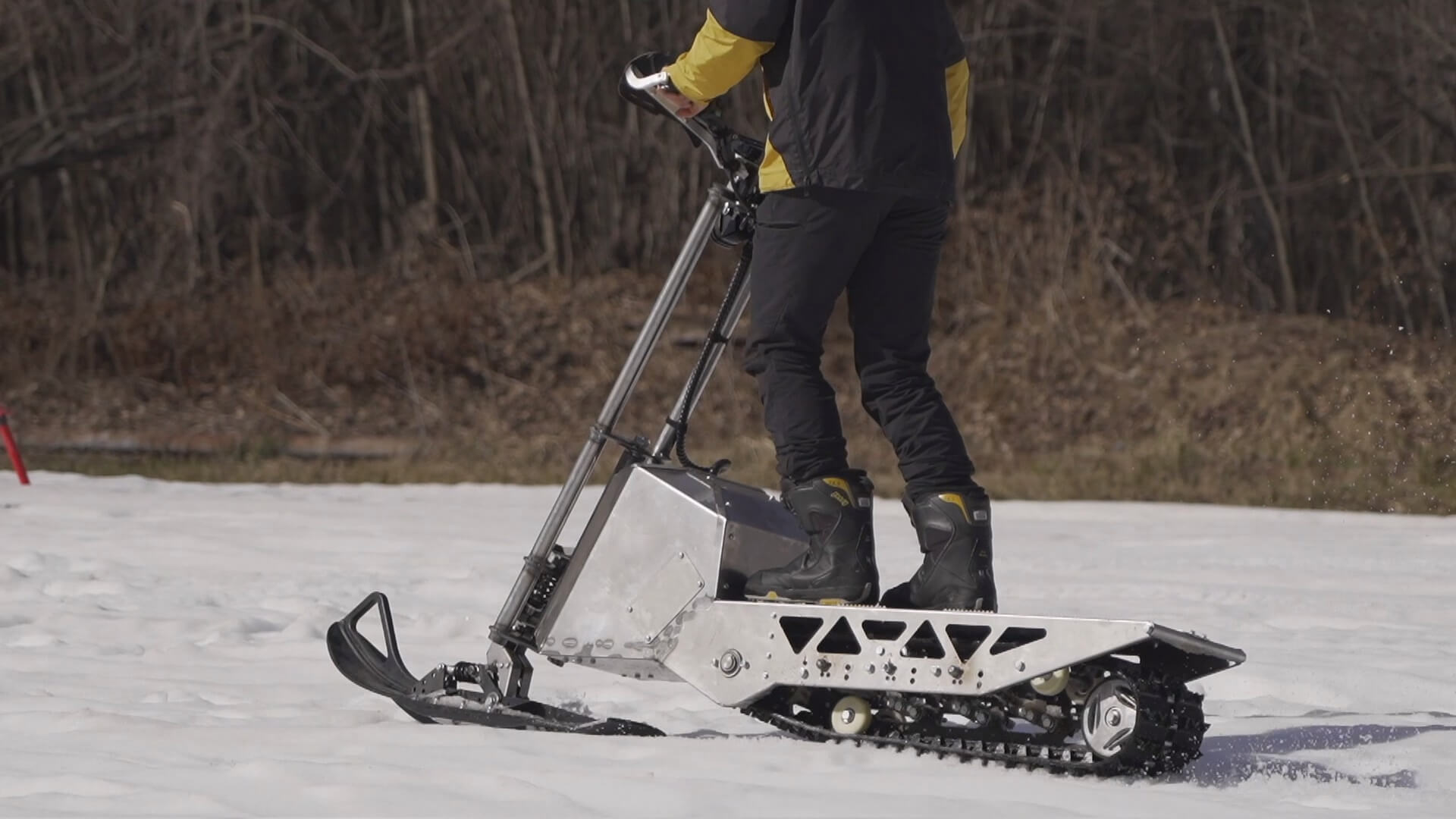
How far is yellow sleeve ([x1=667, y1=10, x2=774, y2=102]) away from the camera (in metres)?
3.58

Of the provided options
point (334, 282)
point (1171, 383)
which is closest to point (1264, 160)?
point (1171, 383)

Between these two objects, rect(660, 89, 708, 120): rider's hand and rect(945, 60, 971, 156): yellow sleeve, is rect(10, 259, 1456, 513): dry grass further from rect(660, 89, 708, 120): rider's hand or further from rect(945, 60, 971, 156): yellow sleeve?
rect(660, 89, 708, 120): rider's hand

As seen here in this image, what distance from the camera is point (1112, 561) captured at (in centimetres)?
740

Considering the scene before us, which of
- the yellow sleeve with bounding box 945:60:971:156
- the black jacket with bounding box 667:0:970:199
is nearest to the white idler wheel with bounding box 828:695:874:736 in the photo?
the black jacket with bounding box 667:0:970:199

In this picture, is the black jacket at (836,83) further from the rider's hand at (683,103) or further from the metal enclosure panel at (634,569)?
the metal enclosure panel at (634,569)

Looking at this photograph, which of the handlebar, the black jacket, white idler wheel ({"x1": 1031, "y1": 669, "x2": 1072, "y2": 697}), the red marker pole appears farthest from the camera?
the red marker pole

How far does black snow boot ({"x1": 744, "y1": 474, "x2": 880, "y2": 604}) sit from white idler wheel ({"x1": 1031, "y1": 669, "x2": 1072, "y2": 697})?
0.45m

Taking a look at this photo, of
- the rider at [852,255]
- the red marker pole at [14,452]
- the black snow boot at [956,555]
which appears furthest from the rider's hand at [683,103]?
the red marker pole at [14,452]

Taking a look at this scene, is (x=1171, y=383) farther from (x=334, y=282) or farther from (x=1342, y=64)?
(x=334, y=282)

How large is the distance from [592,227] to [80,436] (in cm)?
600

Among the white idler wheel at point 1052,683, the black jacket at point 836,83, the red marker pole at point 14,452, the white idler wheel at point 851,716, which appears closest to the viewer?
the white idler wheel at point 1052,683

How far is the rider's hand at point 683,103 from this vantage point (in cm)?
374

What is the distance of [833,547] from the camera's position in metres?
3.72

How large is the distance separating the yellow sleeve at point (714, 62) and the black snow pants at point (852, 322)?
0.84 feet
